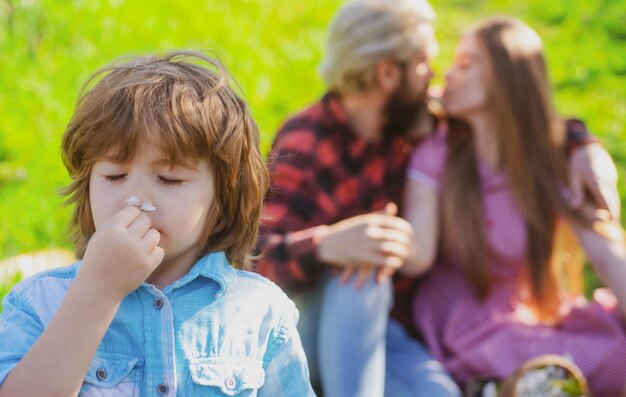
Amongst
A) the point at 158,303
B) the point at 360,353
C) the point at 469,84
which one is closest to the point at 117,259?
the point at 158,303

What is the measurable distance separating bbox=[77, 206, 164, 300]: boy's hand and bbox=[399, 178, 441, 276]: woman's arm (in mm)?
1514

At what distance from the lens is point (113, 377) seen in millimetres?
1662

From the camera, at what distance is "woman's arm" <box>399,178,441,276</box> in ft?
9.86

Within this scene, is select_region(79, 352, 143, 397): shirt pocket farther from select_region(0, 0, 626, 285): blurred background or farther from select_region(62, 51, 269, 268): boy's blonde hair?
select_region(0, 0, 626, 285): blurred background

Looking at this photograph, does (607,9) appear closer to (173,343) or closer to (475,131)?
(475,131)

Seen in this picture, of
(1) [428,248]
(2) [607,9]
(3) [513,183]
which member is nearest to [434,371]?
(1) [428,248]

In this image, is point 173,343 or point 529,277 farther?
point 529,277

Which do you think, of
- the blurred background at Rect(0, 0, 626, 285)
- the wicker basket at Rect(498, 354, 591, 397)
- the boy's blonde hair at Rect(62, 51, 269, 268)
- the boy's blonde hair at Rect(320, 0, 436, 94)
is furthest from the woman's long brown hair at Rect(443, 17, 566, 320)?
the boy's blonde hair at Rect(62, 51, 269, 268)

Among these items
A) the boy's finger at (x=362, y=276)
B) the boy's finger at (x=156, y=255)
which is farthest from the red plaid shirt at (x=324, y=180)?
the boy's finger at (x=156, y=255)

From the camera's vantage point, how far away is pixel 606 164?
3.06m

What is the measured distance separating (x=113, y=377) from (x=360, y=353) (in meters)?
1.15

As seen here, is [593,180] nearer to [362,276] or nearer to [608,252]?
[608,252]

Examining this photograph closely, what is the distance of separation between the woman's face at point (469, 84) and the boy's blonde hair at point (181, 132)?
1.37 metres

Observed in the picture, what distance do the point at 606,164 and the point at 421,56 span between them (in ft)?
2.18
